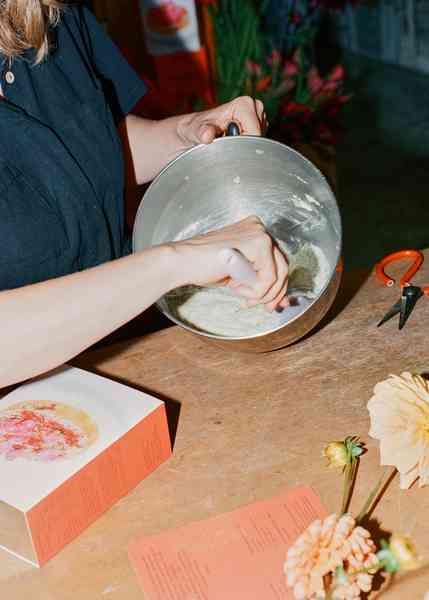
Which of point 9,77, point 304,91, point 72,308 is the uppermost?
point 9,77

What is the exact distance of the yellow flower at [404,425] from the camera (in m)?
0.77

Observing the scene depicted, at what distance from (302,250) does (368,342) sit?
0.51ft

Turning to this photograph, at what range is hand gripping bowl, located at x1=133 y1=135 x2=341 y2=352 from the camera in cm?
97

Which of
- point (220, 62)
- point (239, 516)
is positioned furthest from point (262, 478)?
point (220, 62)

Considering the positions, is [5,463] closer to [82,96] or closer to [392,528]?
[392,528]

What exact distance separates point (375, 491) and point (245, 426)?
21cm

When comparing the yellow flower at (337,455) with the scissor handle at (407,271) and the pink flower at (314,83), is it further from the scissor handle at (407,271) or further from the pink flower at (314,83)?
the pink flower at (314,83)

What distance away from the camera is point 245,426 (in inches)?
37.0

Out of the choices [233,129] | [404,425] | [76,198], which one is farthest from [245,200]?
[404,425]

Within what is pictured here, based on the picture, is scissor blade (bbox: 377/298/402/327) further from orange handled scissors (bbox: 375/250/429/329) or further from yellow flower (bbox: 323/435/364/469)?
yellow flower (bbox: 323/435/364/469)

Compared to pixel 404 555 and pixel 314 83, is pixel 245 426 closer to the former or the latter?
pixel 404 555

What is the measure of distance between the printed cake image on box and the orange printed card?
77 millimetres

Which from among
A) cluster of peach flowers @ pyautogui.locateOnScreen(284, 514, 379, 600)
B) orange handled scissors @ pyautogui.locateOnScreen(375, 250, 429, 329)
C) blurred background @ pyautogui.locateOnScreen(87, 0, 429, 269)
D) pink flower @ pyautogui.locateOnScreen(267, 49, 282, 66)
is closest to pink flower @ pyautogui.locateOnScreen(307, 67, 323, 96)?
blurred background @ pyautogui.locateOnScreen(87, 0, 429, 269)

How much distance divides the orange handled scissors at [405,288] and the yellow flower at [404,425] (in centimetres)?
28
